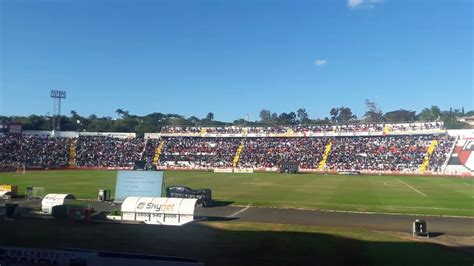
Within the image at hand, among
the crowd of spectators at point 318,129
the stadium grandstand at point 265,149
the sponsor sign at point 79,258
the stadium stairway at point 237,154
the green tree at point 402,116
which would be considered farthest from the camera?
the green tree at point 402,116

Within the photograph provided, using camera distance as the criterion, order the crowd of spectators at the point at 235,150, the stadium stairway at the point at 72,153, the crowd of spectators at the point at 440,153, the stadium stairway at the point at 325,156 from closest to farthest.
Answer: the crowd of spectators at the point at 440,153
the crowd of spectators at the point at 235,150
the stadium stairway at the point at 325,156
the stadium stairway at the point at 72,153

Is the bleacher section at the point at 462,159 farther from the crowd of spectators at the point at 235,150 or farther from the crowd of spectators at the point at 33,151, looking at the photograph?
the crowd of spectators at the point at 33,151

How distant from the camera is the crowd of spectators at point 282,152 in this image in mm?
91250

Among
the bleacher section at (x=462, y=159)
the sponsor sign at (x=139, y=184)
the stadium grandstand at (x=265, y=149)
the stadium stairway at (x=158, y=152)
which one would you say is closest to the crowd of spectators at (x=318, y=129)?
the stadium grandstand at (x=265, y=149)

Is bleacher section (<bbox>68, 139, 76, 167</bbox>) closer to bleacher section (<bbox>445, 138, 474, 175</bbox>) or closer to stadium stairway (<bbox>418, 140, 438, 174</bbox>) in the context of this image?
stadium stairway (<bbox>418, 140, 438, 174</bbox>)

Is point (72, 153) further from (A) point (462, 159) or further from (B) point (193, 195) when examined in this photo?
(A) point (462, 159)

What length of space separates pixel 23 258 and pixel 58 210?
12485 mm

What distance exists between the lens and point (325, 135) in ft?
331

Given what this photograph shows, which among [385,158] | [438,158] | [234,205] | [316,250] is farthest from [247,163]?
[316,250]

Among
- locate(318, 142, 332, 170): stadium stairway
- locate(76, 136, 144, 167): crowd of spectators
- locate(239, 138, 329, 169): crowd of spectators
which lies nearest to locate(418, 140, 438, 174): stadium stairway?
locate(318, 142, 332, 170): stadium stairway

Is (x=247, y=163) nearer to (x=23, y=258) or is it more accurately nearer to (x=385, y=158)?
(x=385, y=158)

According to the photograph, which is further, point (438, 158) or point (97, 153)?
point (97, 153)

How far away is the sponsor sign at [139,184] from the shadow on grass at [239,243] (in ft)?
22.0

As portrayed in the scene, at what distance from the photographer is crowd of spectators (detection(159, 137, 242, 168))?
316 ft
